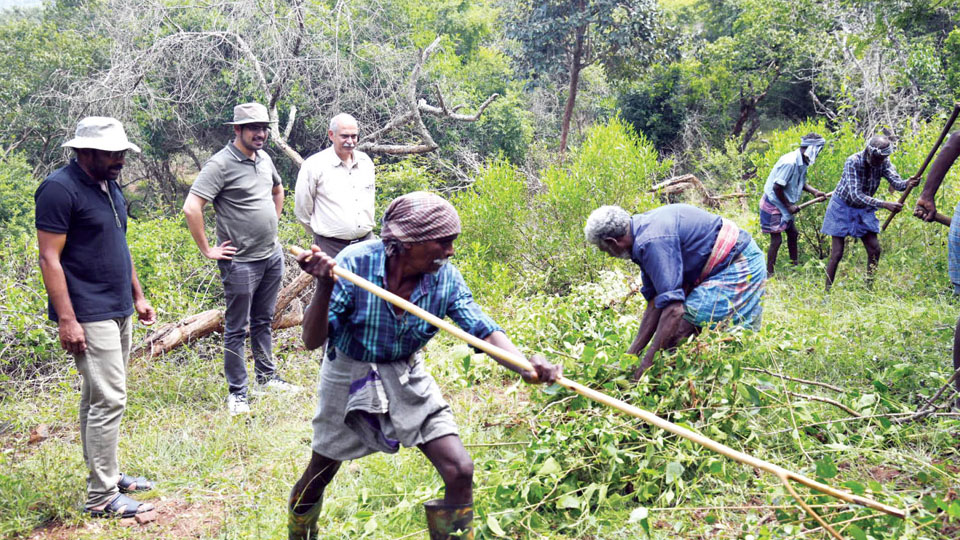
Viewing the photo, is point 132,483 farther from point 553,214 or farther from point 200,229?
point 553,214

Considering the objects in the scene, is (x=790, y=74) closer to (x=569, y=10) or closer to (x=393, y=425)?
(x=569, y=10)

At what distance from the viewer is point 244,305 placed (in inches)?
182

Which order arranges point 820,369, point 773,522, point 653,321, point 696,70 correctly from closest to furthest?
1. point 773,522
2. point 653,321
3. point 820,369
4. point 696,70

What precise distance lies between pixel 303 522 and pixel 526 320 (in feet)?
7.25

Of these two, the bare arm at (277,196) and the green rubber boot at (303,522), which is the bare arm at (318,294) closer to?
the green rubber boot at (303,522)

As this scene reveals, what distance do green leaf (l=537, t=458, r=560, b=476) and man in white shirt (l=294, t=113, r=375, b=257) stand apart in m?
2.46

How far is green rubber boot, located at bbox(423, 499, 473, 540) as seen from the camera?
2406 mm

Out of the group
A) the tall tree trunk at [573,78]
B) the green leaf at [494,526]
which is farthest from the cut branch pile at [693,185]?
the green leaf at [494,526]

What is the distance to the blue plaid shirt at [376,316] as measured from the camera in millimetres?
2438

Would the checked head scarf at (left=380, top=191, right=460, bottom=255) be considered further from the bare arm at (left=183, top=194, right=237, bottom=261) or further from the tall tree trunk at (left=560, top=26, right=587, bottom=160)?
the tall tree trunk at (left=560, top=26, right=587, bottom=160)

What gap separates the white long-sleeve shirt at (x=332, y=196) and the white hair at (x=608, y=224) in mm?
2065

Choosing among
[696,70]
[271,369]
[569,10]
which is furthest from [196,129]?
[696,70]

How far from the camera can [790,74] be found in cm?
1753

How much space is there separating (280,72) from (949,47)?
9.36 meters
